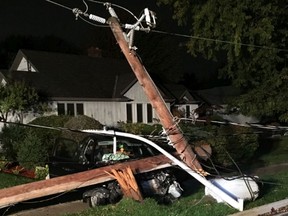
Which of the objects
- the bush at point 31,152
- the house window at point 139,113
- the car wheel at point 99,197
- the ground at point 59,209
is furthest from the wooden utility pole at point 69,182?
the house window at point 139,113

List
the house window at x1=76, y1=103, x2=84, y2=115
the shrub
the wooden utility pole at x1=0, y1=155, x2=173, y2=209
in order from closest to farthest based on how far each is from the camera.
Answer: the wooden utility pole at x1=0, y1=155, x2=173, y2=209, the shrub, the house window at x1=76, y1=103, x2=84, y2=115

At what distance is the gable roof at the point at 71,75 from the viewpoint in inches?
1185

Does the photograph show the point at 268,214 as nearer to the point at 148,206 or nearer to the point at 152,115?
the point at 148,206

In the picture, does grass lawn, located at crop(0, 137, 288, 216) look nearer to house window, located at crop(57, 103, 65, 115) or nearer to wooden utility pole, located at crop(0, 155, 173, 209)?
wooden utility pole, located at crop(0, 155, 173, 209)

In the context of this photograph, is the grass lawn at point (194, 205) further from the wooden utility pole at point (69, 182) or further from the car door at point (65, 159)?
the car door at point (65, 159)

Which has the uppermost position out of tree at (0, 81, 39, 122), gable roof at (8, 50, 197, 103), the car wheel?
gable roof at (8, 50, 197, 103)

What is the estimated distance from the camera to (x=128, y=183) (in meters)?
9.98

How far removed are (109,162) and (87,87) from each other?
20.9 metres

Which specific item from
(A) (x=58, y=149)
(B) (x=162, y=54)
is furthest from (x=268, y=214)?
(B) (x=162, y=54)

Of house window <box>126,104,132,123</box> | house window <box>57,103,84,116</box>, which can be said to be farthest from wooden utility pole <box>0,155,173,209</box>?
house window <box>126,104,132,123</box>

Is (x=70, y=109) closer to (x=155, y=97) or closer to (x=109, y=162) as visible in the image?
(x=109, y=162)

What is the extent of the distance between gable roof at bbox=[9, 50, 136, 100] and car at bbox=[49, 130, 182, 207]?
17.2 m

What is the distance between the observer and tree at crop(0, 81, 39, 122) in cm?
2559

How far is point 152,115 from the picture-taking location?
34.8m
